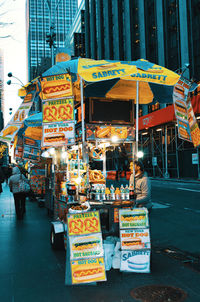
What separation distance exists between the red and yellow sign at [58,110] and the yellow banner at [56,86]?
136 millimetres

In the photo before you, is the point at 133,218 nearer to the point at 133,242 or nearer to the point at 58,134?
the point at 133,242

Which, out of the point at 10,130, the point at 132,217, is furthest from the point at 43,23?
the point at 132,217

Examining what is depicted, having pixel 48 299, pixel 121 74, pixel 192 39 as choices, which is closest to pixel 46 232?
pixel 48 299

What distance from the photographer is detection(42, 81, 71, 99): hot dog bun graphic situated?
6.10m

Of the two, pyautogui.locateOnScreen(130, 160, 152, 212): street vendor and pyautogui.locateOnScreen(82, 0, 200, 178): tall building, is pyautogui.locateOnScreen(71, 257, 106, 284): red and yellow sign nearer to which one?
pyautogui.locateOnScreen(130, 160, 152, 212): street vendor

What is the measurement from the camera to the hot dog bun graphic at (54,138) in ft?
19.8

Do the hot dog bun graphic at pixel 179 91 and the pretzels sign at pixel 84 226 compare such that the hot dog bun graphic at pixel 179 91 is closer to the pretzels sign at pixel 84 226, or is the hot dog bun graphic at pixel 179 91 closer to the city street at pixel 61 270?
→ the pretzels sign at pixel 84 226

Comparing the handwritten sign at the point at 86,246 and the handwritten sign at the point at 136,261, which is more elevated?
the handwritten sign at the point at 86,246

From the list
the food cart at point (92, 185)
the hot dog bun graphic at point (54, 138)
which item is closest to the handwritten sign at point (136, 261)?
Answer: the food cart at point (92, 185)

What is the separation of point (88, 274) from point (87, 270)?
63 millimetres

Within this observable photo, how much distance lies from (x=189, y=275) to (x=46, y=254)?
9.96 feet

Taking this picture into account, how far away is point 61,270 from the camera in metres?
5.57

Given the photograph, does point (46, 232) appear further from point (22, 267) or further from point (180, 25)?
point (180, 25)

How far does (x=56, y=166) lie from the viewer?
9.94m
